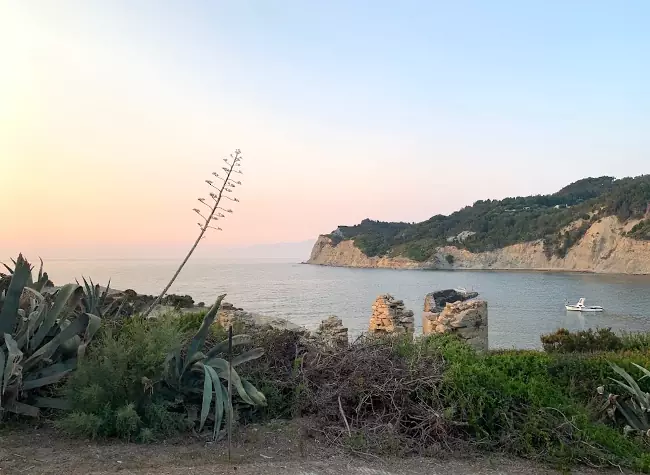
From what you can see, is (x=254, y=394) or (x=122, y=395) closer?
(x=122, y=395)

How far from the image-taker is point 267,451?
4.71 m

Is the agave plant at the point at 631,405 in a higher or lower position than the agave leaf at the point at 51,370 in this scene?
lower

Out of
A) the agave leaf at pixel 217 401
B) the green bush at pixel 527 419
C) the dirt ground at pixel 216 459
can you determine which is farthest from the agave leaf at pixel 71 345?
the green bush at pixel 527 419

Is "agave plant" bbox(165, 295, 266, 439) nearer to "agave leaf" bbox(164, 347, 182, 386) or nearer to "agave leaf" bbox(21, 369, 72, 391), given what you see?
"agave leaf" bbox(164, 347, 182, 386)

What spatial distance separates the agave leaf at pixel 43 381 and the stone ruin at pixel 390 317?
8349 millimetres

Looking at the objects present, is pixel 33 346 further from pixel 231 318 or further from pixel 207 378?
pixel 231 318

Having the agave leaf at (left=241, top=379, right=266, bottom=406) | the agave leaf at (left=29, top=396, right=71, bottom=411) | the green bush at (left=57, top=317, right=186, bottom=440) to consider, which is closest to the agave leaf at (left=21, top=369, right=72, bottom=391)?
the agave leaf at (left=29, top=396, right=71, bottom=411)

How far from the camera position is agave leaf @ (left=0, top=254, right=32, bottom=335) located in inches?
214

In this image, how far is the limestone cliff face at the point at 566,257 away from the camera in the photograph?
264 feet

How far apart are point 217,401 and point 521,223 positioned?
399 feet

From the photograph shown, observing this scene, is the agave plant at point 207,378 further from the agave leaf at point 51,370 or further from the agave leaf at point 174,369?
the agave leaf at point 51,370

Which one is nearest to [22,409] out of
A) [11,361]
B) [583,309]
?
[11,361]

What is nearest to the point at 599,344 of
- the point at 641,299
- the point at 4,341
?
the point at 4,341

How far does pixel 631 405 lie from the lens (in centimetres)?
659
